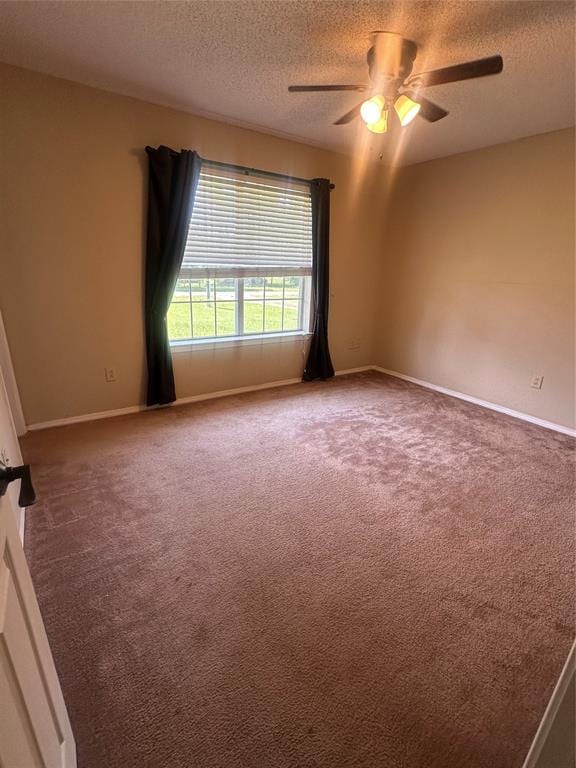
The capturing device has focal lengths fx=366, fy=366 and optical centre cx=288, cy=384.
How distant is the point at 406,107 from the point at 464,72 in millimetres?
441

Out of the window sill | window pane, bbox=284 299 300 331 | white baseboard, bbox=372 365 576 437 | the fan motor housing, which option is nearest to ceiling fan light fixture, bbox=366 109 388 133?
the fan motor housing

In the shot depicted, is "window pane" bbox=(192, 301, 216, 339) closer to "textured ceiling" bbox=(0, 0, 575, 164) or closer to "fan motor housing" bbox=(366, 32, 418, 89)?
"textured ceiling" bbox=(0, 0, 575, 164)

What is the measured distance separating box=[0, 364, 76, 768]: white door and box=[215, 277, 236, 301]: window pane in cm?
289

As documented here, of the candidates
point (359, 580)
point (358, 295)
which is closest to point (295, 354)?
point (358, 295)

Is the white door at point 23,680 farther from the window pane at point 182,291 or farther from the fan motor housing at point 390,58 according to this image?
the window pane at point 182,291

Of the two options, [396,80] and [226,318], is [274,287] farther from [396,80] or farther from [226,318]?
[396,80]

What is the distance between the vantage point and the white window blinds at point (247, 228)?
313 cm

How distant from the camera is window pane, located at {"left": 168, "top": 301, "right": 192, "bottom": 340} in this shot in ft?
10.8

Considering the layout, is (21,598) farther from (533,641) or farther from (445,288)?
(445,288)

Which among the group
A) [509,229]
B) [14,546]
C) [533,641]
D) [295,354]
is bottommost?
[533,641]

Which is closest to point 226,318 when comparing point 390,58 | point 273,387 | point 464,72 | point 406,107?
point 273,387

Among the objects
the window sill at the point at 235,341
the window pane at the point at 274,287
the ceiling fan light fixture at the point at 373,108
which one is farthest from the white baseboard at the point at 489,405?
the ceiling fan light fixture at the point at 373,108

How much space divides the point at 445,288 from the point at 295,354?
175 cm

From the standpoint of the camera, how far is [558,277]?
10.1ft
